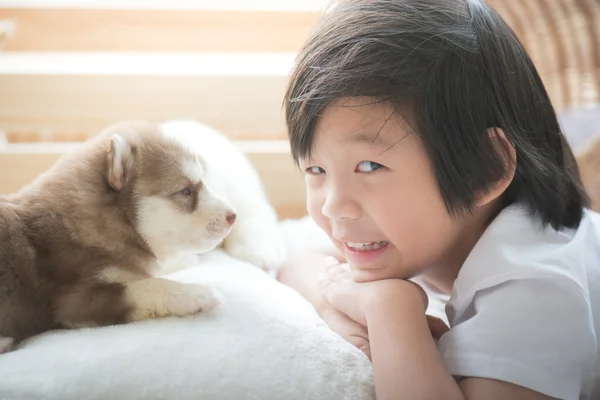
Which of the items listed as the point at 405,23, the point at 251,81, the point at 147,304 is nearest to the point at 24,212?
the point at 147,304

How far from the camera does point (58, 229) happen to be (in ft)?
2.87

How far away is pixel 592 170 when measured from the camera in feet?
5.46

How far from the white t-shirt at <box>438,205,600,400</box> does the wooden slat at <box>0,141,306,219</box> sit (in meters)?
0.84

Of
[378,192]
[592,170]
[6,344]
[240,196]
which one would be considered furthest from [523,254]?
[592,170]

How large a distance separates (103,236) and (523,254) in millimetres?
610

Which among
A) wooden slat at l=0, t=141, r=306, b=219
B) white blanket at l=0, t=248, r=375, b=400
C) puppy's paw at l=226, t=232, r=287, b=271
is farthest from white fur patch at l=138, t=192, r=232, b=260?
wooden slat at l=0, t=141, r=306, b=219

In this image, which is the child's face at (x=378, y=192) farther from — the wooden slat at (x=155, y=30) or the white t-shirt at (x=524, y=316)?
the wooden slat at (x=155, y=30)

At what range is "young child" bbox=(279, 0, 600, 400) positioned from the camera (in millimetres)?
862

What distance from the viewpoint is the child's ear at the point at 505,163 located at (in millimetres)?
950

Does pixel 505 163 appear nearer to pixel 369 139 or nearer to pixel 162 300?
pixel 369 139

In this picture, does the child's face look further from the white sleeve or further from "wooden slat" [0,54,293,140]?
"wooden slat" [0,54,293,140]

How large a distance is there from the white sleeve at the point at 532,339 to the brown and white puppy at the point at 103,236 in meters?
0.37

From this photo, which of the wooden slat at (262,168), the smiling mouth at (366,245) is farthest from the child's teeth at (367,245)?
the wooden slat at (262,168)

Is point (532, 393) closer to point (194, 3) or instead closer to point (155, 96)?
point (155, 96)
